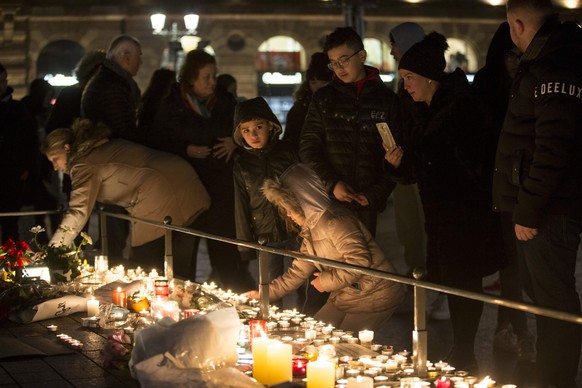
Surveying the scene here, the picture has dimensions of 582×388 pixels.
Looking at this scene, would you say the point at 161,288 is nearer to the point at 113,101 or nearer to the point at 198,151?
the point at 198,151

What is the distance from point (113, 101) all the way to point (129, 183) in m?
1.07

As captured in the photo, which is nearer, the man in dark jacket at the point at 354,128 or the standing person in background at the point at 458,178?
the standing person in background at the point at 458,178

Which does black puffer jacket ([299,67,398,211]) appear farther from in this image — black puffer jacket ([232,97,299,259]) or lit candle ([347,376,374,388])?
lit candle ([347,376,374,388])

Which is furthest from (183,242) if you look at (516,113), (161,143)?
(516,113)

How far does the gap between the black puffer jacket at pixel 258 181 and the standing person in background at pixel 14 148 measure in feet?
15.0

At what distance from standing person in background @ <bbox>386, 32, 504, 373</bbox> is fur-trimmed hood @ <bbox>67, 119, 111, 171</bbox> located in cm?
295

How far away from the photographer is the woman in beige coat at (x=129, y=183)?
30.0 feet

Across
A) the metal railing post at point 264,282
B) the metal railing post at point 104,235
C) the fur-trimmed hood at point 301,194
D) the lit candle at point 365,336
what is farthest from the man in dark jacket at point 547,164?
the metal railing post at point 104,235

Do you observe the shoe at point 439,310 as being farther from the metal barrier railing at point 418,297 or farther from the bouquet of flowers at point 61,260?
the bouquet of flowers at point 61,260

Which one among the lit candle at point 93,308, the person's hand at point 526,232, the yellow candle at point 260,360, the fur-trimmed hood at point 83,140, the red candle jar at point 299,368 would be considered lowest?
the lit candle at point 93,308

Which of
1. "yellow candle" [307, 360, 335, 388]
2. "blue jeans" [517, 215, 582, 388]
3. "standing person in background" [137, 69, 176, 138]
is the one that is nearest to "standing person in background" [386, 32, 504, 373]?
"blue jeans" [517, 215, 582, 388]

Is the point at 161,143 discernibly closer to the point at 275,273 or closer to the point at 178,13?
the point at 275,273

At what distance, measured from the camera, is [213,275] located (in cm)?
1143

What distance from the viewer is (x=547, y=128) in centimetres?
602
